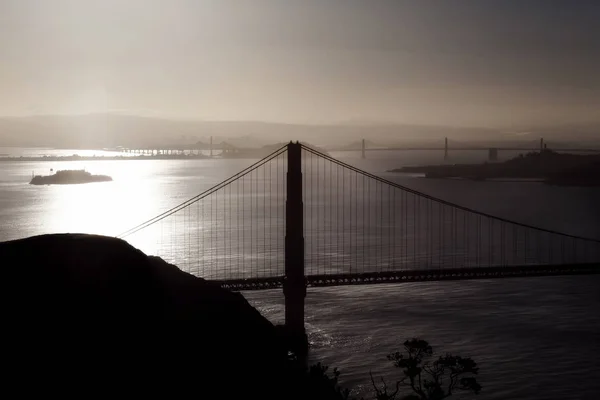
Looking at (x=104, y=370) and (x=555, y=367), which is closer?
(x=104, y=370)

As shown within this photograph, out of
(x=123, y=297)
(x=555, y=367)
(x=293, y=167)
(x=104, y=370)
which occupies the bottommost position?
(x=555, y=367)

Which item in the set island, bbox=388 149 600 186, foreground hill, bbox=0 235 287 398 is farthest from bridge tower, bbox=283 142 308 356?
island, bbox=388 149 600 186

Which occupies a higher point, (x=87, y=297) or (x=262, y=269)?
(x=87, y=297)

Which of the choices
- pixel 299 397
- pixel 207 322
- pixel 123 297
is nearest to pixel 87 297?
pixel 123 297

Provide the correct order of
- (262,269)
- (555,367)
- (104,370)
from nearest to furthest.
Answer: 1. (104,370)
2. (555,367)
3. (262,269)

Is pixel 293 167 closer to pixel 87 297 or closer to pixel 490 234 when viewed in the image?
pixel 87 297

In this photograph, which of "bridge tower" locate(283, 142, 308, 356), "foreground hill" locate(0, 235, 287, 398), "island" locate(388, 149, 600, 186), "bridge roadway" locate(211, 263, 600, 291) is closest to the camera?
"foreground hill" locate(0, 235, 287, 398)

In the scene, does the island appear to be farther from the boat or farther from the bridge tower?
the bridge tower
